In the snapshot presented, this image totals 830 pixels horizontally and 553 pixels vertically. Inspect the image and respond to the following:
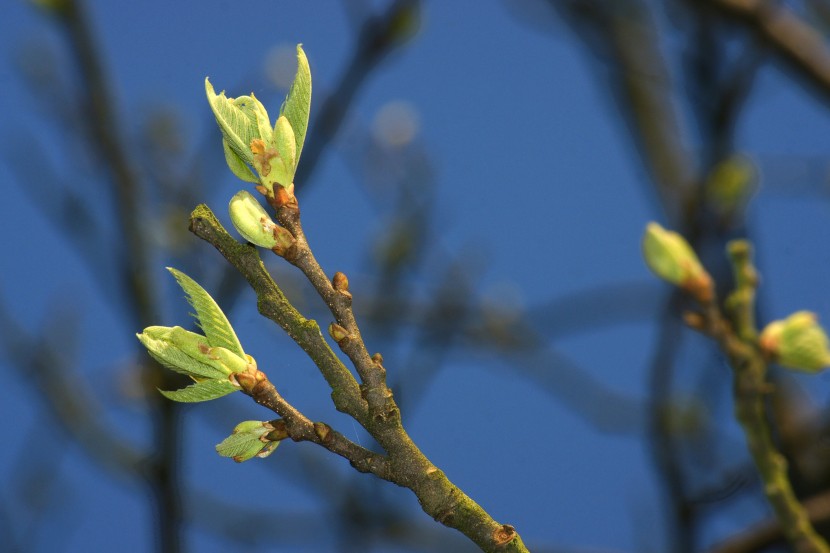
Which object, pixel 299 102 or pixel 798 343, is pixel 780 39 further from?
pixel 299 102

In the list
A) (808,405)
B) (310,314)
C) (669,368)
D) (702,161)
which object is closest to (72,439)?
(310,314)

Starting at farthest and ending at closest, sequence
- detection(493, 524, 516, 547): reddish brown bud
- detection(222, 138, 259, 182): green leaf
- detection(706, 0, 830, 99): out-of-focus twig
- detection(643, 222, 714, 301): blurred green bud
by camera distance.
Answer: detection(706, 0, 830, 99): out-of-focus twig
detection(643, 222, 714, 301): blurred green bud
detection(222, 138, 259, 182): green leaf
detection(493, 524, 516, 547): reddish brown bud

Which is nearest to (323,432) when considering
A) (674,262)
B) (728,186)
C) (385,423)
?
(385,423)

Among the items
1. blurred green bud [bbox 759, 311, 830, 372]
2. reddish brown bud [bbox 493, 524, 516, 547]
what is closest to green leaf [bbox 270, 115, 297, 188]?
reddish brown bud [bbox 493, 524, 516, 547]

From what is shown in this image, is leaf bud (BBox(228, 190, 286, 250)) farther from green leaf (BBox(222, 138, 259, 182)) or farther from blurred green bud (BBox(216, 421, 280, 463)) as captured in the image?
blurred green bud (BBox(216, 421, 280, 463))

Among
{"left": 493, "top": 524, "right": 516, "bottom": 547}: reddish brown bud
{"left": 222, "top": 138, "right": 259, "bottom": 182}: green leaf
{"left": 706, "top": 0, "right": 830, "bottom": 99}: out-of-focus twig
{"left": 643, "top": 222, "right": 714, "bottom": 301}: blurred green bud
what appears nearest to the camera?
{"left": 493, "top": 524, "right": 516, "bottom": 547}: reddish brown bud

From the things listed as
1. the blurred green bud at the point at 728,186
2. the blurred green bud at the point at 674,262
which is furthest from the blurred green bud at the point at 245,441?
the blurred green bud at the point at 728,186

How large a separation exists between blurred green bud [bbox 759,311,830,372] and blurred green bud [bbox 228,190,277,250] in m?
0.41

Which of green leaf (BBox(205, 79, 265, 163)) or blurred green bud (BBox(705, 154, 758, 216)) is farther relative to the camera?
blurred green bud (BBox(705, 154, 758, 216))

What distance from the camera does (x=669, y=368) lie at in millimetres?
1327

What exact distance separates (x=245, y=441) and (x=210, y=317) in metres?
0.10

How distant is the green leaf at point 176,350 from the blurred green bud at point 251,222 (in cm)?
8

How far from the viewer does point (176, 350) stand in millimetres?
603

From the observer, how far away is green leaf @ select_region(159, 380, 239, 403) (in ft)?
1.99
